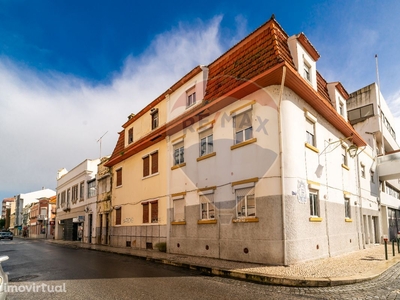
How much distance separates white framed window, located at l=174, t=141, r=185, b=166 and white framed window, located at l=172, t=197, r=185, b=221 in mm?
2002

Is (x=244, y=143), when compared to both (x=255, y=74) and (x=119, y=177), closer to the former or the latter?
A: (x=255, y=74)

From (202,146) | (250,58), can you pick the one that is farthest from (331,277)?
(250,58)

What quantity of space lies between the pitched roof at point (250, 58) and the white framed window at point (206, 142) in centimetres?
163

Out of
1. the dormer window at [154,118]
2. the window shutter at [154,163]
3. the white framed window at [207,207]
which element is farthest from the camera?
the dormer window at [154,118]

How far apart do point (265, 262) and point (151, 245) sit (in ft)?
29.9

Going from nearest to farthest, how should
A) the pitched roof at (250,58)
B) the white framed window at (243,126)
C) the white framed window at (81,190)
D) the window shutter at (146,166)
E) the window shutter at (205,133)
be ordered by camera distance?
the pitched roof at (250,58) → the white framed window at (243,126) → the window shutter at (205,133) → the window shutter at (146,166) → the white framed window at (81,190)

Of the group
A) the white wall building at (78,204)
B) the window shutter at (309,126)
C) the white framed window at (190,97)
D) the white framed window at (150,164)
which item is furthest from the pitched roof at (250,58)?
the white wall building at (78,204)

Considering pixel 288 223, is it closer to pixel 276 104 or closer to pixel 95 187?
pixel 276 104

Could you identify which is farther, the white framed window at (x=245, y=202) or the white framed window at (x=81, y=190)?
the white framed window at (x=81, y=190)

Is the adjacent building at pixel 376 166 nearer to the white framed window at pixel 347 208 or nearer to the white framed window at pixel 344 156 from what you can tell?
the white framed window at pixel 344 156

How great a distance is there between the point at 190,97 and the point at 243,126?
4839 millimetres

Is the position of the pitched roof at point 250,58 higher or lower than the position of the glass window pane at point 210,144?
higher

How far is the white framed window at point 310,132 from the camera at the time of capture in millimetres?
12849

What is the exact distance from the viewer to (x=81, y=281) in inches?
332
